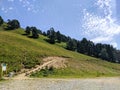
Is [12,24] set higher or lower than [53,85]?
higher

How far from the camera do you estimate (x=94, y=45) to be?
581ft

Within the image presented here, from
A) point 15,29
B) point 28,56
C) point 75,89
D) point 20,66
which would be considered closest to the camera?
point 75,89

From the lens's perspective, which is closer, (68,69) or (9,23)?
(68,69)

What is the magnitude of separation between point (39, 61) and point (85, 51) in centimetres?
8886

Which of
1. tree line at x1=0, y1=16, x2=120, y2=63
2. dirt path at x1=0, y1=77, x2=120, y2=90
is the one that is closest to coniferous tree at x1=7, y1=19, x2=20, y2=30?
tree line at x1=0, y1=16, x2=120, y2=63

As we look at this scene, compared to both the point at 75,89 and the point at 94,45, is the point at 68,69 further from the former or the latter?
the point at 94,45

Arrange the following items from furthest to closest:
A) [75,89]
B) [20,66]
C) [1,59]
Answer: [1,59] → [20,66] → [75,89]

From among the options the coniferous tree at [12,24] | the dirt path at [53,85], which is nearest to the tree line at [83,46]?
the coniferous tree at [12,24]

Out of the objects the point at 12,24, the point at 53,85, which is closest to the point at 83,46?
the point at 12,24

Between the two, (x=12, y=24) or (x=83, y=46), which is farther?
(x=83, y=46)

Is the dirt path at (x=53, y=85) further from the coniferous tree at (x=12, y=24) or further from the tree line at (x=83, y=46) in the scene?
the coniferous tree at (x=12, y=24)

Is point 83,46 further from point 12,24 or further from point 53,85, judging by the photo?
point 53,85

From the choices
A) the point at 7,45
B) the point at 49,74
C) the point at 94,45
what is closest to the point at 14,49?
the point at 7,45

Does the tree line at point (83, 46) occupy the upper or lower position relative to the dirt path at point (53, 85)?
upper
